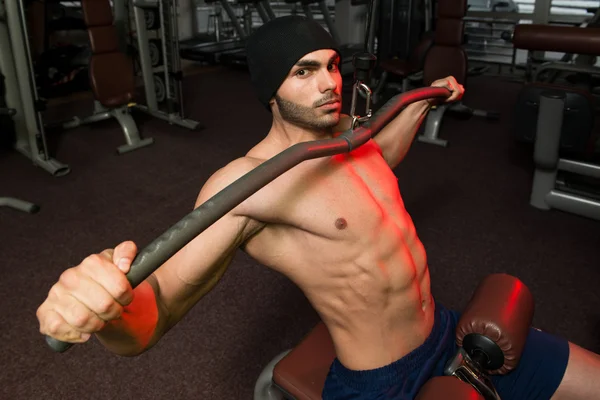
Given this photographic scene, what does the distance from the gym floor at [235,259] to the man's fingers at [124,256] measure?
1078 mm

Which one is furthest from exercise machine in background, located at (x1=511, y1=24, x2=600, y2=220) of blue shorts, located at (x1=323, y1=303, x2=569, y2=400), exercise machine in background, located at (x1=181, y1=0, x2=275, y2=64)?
exercise machine in background, located at (x1=181, y1=0, x2=275, y2=64)

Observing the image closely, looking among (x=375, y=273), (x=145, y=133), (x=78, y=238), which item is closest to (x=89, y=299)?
(x=375, y=273)

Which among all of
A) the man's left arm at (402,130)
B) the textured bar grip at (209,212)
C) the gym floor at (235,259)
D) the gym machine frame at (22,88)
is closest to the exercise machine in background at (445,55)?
the gym floor at (235,259)

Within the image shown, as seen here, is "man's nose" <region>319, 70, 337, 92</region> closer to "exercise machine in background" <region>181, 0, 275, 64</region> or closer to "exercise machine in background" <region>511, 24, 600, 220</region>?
"exercise machine in background" <region>511, 24, 600, 220</region>

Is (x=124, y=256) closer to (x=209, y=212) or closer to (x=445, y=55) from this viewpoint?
(x=209, y=212)

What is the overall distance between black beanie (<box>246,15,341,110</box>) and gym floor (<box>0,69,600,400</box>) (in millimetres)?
1037

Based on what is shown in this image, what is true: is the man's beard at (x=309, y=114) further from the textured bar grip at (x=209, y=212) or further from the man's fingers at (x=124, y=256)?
the man's fingers at (x=124, y=256)

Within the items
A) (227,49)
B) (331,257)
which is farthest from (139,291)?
(227,49)

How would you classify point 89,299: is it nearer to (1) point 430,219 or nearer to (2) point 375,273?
(2) point 375,273

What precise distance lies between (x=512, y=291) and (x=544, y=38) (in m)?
1.57

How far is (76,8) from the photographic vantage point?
5.40 metres

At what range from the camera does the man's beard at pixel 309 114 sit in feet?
3.20

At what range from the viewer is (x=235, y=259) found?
232 cm

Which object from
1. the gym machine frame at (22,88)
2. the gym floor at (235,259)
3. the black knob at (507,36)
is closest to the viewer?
the gym floor at (235,259)
